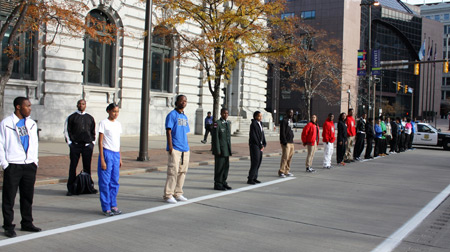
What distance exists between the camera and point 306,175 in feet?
40.5

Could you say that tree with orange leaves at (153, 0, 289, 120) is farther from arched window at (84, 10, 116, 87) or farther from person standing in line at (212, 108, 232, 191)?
person standing in line at (212, 108, 232, 191)

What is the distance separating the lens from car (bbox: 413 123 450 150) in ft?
83.1

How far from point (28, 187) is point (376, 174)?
10395mm

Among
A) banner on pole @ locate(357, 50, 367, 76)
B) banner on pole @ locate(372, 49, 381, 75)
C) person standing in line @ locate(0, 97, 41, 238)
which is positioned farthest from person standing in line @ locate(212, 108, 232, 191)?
banner on pole @ locate(372, 49, 381, 75)

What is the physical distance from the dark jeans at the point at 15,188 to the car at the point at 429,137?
25196 mm

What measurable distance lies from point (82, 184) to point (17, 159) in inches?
121

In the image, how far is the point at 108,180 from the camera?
6719 mm

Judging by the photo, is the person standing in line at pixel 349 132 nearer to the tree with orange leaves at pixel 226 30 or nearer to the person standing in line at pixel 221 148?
the tree with orange leaves at pixel 226 30

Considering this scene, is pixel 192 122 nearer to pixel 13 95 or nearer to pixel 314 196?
pixel 13 95

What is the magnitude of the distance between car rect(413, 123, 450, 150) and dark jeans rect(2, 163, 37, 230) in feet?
82.7

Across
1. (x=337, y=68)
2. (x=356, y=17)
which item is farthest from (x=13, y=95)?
(x=356, y=17)

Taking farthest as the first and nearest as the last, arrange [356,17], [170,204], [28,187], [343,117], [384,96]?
[384,96] < [356,17] < [343,117] < [170,204] < [28,187]

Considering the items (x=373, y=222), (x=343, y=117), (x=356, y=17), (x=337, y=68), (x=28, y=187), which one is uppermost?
(x=356, y=17)

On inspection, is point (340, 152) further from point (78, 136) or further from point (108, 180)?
point (108, 180)
